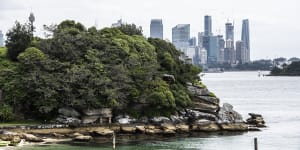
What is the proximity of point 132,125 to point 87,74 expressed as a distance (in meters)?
7.66

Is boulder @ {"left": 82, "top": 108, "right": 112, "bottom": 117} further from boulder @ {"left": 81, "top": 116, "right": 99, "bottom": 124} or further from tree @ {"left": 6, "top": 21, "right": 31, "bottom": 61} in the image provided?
tree @ {"left": 6, "top": 21, "right": 31, "bottom": 61}

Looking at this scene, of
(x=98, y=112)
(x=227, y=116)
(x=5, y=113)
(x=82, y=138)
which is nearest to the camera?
(x=82, y=138)

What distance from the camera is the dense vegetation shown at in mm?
63469

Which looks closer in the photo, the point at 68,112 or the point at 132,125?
the point at 68,112

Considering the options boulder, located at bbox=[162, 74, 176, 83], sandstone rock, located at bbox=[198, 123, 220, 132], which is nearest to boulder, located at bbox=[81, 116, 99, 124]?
sandstone rock, located at bbox=[198, 123, 220, 132]

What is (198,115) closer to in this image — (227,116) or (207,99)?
(207,99)

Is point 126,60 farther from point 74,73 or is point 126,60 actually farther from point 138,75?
point 74,73

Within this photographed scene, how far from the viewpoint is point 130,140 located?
58.9m

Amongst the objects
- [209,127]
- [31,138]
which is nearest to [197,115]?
[209,127]

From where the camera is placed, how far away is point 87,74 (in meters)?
65.1

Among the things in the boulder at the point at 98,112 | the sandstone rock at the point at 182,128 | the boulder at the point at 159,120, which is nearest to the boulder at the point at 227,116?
the sandstone rock at the point at 182,128

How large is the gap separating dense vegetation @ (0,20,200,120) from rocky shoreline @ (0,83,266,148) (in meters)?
1.23

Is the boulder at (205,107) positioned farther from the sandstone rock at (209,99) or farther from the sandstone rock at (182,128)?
the sandstone rock at (182,128)

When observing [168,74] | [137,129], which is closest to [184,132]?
[137,129]
